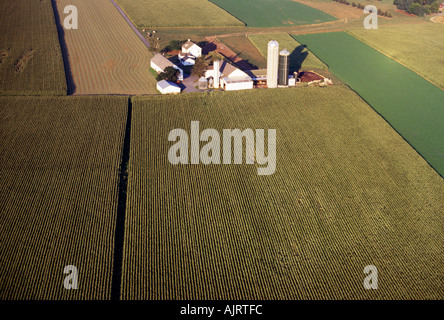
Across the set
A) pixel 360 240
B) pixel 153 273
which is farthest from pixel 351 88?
pixel 153 273

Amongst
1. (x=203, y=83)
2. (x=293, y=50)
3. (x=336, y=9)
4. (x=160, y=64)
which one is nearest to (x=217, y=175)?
(x=203, y=83)

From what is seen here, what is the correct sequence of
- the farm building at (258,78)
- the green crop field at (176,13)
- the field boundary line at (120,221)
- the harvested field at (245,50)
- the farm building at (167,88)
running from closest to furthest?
1. the field boundary line at (120,221)
2. the farm building at (167,88)
3. the farm building at (258,78)
4. the harvested field at (245,50)
5. the green crop field at (176,13)

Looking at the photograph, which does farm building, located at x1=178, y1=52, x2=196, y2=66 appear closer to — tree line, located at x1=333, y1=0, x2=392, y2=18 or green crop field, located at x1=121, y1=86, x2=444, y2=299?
green crop field, located at x1=121, y1=86, x2=444, y2=299

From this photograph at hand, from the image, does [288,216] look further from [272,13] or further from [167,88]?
[272,13]

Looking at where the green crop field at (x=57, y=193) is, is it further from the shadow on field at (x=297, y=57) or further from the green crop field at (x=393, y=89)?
the green crop field at (x=393, y=89)

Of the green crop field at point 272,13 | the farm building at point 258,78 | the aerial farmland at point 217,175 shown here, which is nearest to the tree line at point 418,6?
the green crop field at point 272,13
